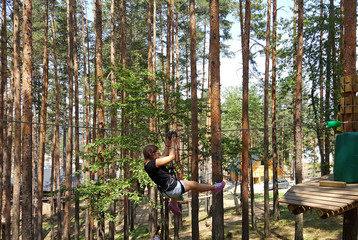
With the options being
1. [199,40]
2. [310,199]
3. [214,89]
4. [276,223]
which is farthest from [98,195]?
[199,40]

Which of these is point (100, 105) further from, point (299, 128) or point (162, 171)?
point (299, 128)

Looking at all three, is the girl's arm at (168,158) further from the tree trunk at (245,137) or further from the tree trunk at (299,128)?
the tree trunk at (299,128)

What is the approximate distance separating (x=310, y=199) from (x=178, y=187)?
2256 millimetres

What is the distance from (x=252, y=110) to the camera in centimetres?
2180

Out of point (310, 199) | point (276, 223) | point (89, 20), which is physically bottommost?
point (276, 223)

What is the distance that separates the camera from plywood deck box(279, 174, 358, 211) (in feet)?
14.1

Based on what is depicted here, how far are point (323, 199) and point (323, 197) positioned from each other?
89 millimetres

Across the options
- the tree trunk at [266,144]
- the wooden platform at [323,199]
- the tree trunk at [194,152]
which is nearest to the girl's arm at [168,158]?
the wooden platform at [323,199]

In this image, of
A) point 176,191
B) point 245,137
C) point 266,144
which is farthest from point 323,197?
point 266,144

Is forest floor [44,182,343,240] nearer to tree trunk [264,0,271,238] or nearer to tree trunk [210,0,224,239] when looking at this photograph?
tree trunk [264,0,271,238]

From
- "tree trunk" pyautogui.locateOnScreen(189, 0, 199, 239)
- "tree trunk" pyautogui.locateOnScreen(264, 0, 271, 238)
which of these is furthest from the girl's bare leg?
"tree trunk" pyautogui.locateOnScreen(264, 0, 271, 238)

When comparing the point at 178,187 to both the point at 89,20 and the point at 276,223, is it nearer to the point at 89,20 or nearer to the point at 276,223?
the point at 276,223

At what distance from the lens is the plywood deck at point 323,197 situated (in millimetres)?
4312

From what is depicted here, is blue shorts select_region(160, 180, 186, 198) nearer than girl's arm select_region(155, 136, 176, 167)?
No
